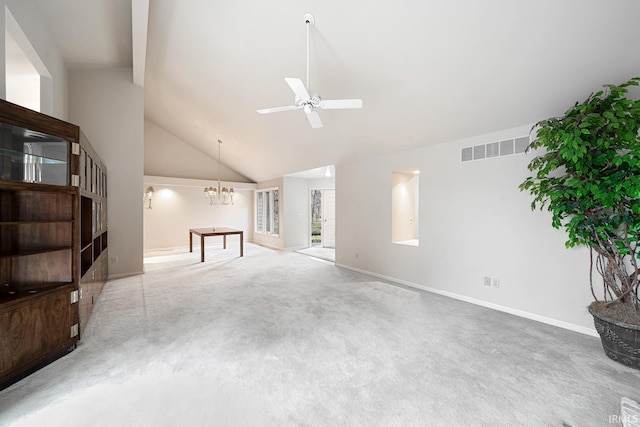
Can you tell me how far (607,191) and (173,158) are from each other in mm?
9362

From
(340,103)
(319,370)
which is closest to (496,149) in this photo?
(340,103)

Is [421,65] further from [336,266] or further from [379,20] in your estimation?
[336,266]

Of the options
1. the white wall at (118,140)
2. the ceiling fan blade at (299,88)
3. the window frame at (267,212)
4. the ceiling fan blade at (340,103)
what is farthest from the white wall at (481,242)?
the white wall at (118,140)

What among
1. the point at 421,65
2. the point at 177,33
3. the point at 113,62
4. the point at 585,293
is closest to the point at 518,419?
the point at 585,293

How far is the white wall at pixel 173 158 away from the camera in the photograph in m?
8.07

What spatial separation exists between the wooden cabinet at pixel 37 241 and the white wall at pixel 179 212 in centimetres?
568

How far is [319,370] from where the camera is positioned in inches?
87.4

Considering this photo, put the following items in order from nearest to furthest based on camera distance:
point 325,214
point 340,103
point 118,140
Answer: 1. point 340,103
2. point 118,140
3. point 325,214

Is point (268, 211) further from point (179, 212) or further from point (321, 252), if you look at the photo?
point (179, 212)

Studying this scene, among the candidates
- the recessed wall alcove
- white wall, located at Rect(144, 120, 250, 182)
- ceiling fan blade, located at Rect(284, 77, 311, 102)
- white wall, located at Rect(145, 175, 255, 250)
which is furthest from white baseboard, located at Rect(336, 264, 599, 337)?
white wall, located at Rect(145, 175, 255, 250)

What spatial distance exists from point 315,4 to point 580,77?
2612 mm

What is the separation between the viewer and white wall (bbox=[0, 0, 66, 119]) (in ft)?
7.92

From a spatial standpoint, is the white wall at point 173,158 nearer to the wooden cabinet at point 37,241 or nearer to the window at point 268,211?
the window at point 268,211

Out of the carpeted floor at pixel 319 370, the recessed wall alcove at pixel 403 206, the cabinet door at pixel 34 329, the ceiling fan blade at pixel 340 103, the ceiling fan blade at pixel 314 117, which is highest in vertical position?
the ceiling fan blade at pixel 340 103
